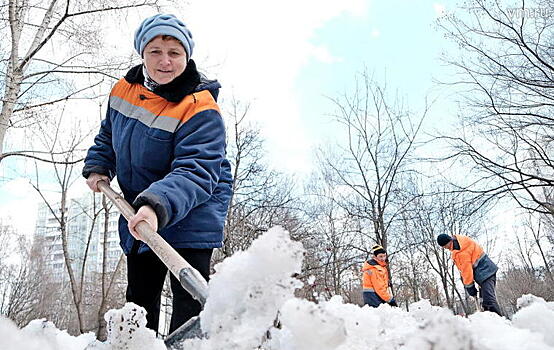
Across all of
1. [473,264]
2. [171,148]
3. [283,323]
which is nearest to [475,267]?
[473,264]

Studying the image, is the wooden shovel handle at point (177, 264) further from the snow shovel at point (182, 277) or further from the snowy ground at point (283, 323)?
the snowy ground at point (283, 323)

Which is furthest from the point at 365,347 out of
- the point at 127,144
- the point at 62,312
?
the point at 62,312

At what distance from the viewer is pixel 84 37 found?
6297 millimetres

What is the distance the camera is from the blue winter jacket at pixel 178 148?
174cm

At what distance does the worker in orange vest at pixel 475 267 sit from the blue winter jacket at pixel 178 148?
6.28 m

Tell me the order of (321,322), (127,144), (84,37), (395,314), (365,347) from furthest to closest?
1. (84,37)
2. (127,144)
3. (395,314)
4. (365,347)
5. (321,322)

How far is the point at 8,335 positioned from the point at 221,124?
1325 mm

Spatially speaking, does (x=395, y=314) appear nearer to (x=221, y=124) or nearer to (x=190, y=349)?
(x=190, y=349)

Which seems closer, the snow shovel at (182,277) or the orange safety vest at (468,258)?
the snow shovel at (182,277)

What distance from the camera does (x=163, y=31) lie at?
72.4 inches

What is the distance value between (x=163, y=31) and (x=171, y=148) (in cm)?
51

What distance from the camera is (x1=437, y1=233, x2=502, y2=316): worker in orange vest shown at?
701 centimetres

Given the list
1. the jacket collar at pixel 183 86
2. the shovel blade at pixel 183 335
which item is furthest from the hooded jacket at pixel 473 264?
the shovel blade at pixel 183 335

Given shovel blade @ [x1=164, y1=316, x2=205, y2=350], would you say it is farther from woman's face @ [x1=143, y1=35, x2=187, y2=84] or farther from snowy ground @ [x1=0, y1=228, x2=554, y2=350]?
woman's face @ [x1=143, y1=35, x2=187, y2=84]
